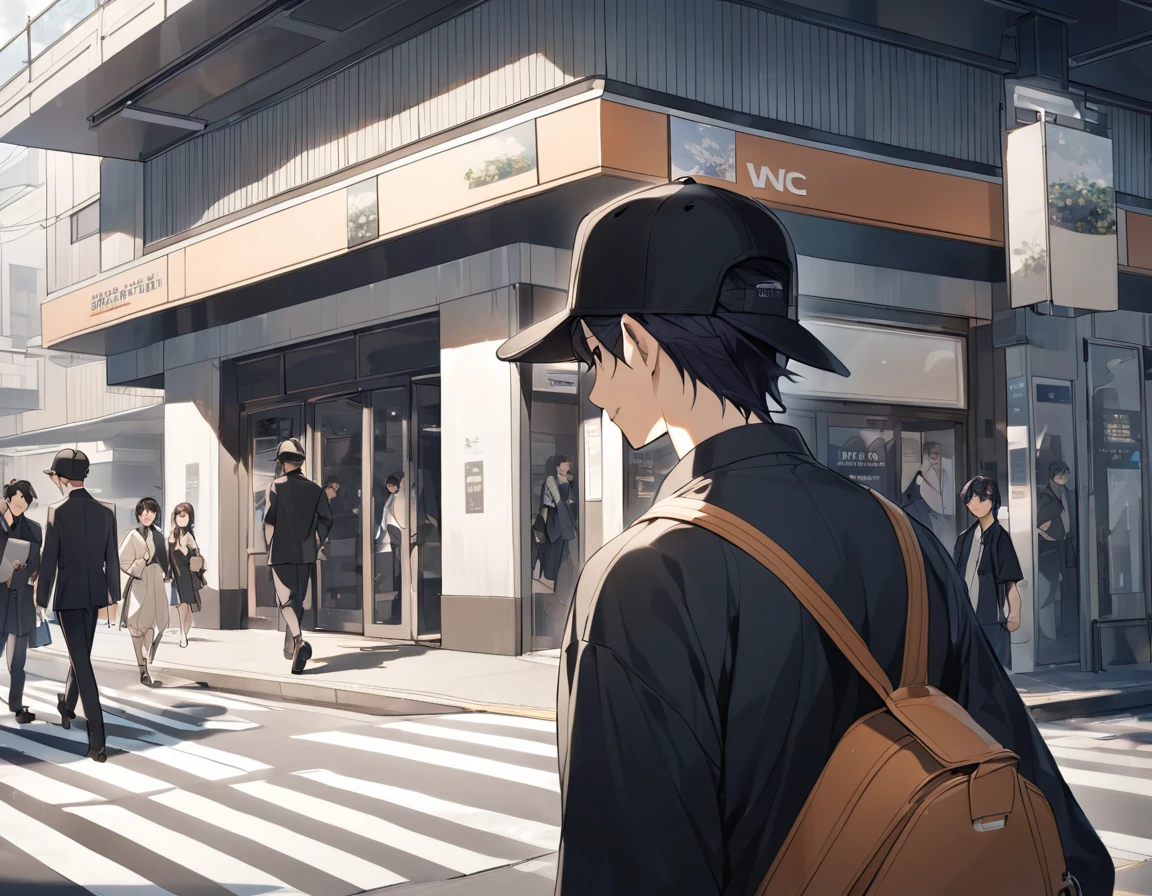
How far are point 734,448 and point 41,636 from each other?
35.2 feet

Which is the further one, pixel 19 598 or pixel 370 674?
pixel 370 674

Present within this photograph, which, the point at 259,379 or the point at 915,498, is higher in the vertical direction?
the point at 259,379

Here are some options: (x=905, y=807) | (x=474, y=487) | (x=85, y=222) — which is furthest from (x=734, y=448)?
(x=85, y=222)

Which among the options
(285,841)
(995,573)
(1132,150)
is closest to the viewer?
(285,841)

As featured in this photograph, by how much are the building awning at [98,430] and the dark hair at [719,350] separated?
28.2 meters

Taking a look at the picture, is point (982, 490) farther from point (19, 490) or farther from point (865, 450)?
point (19, 490)

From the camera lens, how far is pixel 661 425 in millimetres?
1471

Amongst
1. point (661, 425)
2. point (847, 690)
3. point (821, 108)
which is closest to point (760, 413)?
point (661, 425)

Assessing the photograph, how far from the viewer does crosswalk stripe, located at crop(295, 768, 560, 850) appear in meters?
Result: 5.84

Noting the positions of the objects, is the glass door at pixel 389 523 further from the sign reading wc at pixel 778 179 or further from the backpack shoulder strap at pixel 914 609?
the backpack shoulder strap at pixel 914 609

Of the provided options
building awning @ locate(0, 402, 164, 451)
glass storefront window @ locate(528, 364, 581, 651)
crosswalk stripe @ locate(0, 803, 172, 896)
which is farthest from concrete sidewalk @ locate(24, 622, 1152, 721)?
building awning @ locate(0, 402, 164, 451)

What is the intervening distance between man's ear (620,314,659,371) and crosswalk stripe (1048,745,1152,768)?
23.8ft

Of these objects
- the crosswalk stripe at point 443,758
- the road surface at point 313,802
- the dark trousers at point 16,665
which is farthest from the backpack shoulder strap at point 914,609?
the dark trousers at point 16,665

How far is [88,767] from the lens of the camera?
7.83m
